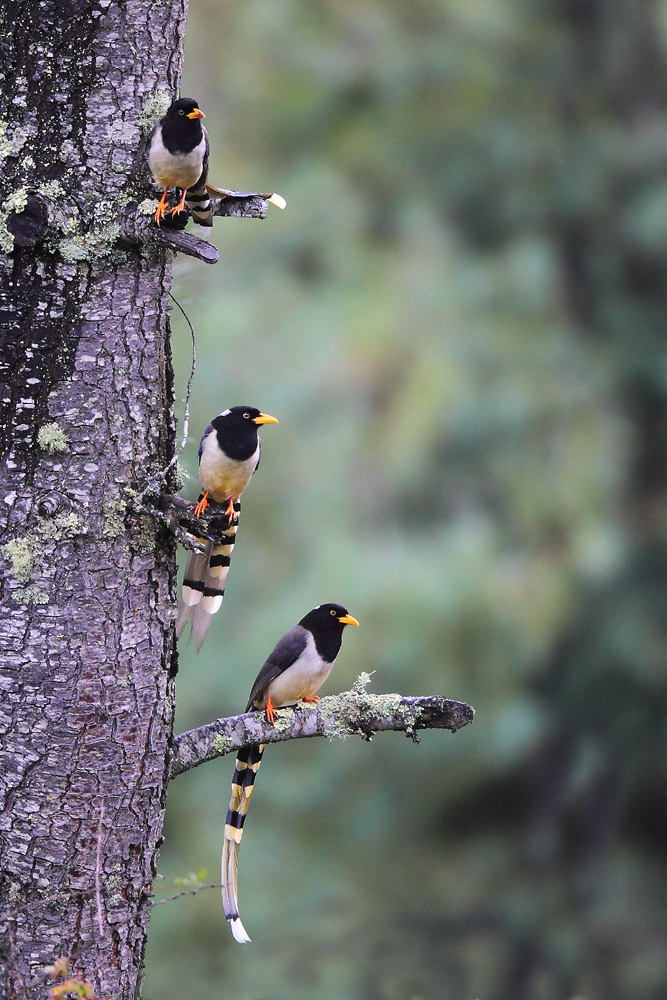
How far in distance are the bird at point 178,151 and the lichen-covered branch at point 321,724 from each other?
1.12 m

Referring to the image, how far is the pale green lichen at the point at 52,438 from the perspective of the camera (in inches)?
88.5

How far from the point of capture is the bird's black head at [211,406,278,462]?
2.96 metres

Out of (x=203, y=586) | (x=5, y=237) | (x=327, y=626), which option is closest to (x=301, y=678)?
(x=327, y=626)

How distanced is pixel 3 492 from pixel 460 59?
5.37 m

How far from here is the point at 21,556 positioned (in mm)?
2240

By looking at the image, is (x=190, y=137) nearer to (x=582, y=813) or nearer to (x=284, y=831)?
(x=284, y=831)

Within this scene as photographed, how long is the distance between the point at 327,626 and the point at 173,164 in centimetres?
162

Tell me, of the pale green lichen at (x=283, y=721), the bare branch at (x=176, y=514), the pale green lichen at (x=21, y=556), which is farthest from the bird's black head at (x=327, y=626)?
the pale green lichen at (x=21, y=556)

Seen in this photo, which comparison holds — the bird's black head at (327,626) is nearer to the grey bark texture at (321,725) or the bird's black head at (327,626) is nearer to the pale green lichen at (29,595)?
the grey bark texture at (321,725)

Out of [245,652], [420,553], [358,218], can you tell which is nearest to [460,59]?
[358,218]

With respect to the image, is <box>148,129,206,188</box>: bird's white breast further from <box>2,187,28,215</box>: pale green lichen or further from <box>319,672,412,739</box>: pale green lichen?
<box>319,672,412,739</box>: pale green lichen

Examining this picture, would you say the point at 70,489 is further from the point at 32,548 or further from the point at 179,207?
the point at 179,207

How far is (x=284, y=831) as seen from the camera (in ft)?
24.7

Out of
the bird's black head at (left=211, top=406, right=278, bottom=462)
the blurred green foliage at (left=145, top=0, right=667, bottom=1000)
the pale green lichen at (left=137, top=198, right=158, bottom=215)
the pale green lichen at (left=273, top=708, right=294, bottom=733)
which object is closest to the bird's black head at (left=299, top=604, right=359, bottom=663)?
the bird's black head at (left=211, top=406, right=278, bottom=462)
